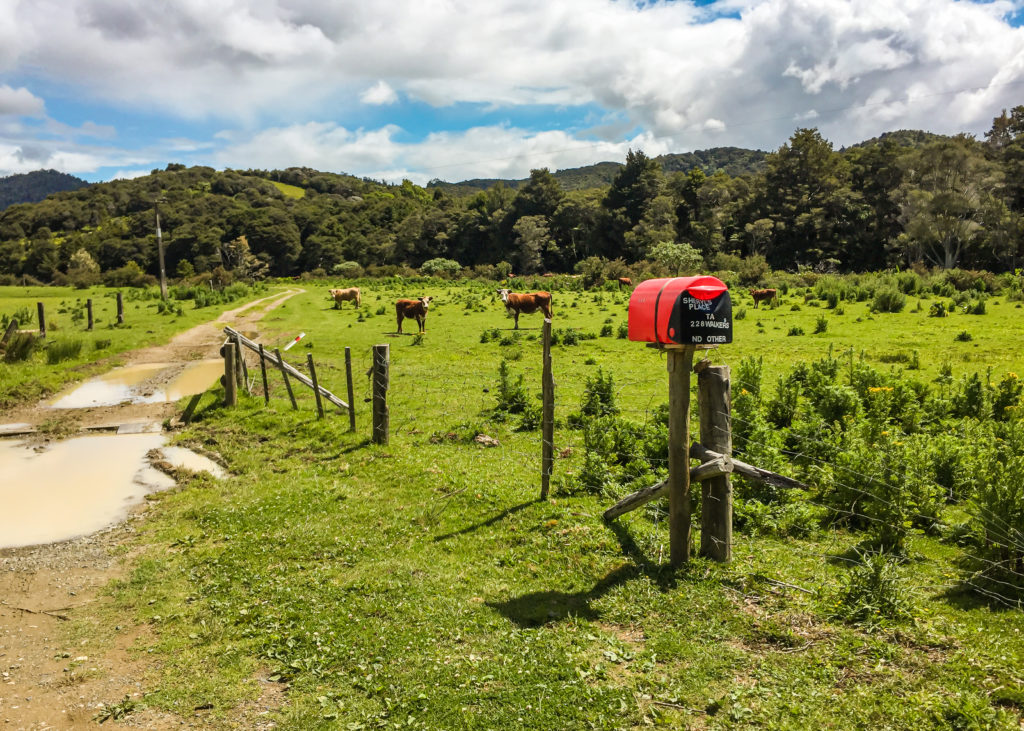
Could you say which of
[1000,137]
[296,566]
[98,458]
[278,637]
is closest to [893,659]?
[278,637]

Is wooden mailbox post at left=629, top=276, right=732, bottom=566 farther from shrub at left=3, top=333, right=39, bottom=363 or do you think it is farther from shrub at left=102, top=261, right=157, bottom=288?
shrub at left=102, top=261, right=157, bottom=288

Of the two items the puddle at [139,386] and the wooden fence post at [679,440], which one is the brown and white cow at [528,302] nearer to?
the puddle at [139,386]

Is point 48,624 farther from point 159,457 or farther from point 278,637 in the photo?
point 159,457

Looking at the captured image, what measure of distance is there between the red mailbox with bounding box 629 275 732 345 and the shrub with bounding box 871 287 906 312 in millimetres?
26613

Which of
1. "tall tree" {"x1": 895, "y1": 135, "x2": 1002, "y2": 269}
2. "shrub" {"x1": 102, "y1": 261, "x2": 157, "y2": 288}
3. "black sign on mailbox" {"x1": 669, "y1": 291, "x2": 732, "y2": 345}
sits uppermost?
"tall tree" {"x1": 895, "y1": 135, "x2": 1002, "y2": 269}

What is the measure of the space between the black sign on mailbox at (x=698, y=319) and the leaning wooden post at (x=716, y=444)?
72cm

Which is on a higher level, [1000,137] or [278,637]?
[1000,137]

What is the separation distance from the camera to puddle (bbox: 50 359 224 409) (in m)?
17.3

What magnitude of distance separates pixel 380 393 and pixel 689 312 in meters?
7.22

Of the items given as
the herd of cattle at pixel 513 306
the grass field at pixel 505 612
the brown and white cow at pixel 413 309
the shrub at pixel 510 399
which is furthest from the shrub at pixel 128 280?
the grass field at pixel 505 612

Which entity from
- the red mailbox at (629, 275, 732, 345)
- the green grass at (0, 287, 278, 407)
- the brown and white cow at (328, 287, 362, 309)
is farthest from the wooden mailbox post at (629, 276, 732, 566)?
the brown and white cow at (328, 287, 362, 309)

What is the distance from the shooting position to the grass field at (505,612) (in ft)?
15.1

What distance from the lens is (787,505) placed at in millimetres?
7539

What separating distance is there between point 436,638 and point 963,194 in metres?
62.1
